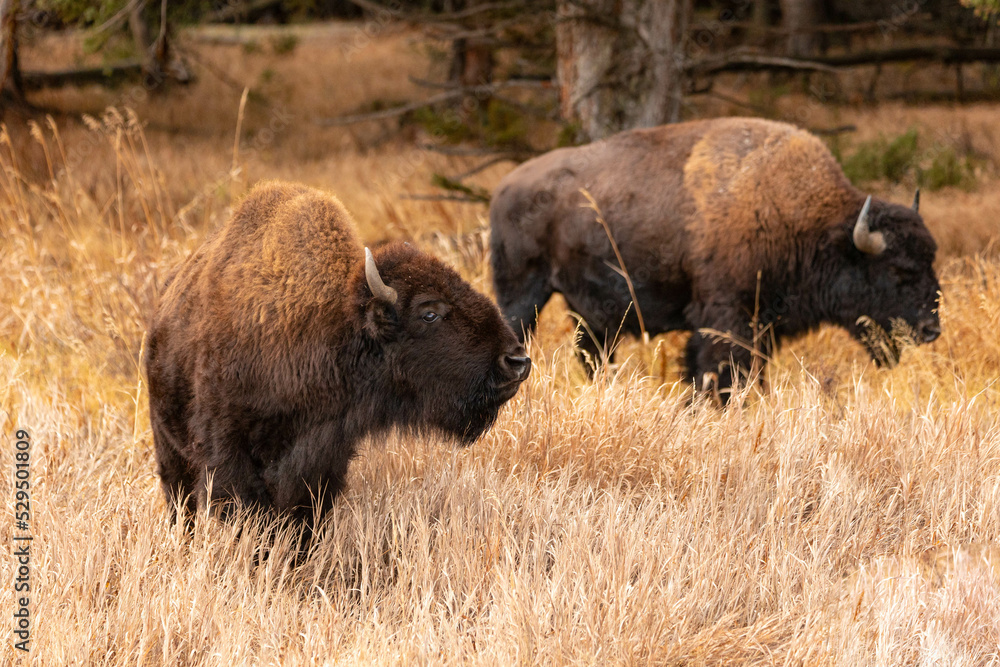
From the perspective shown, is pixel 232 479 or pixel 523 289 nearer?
pixel 232 479

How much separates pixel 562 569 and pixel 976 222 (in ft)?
23.2

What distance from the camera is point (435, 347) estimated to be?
10.7 feet

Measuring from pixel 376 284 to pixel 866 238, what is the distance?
3.37 metres

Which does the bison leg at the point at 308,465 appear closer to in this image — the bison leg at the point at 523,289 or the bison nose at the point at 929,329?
the bison leg at the point at 523,289

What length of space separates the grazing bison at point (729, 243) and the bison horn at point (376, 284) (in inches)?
88.5

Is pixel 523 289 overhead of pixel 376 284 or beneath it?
beneath

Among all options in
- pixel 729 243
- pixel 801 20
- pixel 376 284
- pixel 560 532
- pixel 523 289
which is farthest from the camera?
pixel 801 20

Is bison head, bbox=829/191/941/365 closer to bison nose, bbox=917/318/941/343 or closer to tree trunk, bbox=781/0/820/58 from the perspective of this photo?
bison nose, bbox=917/318/941/343

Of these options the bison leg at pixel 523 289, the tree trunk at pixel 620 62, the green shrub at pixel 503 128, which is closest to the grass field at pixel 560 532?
the bison leg at pixel 523 289

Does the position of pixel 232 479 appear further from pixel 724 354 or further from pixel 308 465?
pixel 724 354

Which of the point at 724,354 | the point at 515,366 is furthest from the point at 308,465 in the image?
the point at 724,354

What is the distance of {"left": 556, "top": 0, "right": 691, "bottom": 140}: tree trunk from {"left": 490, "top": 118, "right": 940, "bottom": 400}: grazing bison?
131 centimetres

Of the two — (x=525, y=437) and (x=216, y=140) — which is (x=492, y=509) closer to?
(x=525, y=437)

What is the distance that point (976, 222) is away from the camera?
843 centimetres
